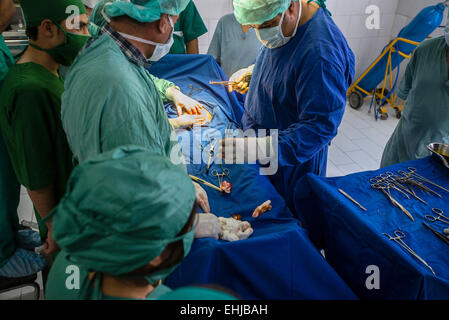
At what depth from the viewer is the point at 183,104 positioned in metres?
2.66

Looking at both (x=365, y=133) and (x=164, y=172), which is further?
(x=365, y=133)

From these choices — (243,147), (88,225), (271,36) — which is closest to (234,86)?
(271,36)

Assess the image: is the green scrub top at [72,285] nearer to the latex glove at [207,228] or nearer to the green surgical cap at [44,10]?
the latex glove at [207,228]

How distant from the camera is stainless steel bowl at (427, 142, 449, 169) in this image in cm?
187

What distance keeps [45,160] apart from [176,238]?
3.28 feet

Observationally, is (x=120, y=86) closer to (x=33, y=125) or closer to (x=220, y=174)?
(x=33, y=125)

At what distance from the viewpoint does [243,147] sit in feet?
5.84

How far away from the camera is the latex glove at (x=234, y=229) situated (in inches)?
57.2

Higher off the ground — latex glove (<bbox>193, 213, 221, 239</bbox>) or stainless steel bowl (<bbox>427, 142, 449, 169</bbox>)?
stainless steel bowl (<bbox>427, 142, 449, 169</bbox>)

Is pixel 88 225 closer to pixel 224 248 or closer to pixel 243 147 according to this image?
pixel 224 248

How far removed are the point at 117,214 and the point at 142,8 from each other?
0.92m

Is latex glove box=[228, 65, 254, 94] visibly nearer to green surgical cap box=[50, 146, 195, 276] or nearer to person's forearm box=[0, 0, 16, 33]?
person's forearm box=[0, 0, 16, 33]

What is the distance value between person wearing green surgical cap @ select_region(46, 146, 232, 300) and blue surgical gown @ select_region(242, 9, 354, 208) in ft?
3.42

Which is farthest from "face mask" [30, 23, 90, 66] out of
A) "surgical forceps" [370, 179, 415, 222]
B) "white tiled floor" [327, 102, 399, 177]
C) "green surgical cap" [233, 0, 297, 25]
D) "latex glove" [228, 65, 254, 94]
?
"white tiled floor" [327, 102, 399, 177]
